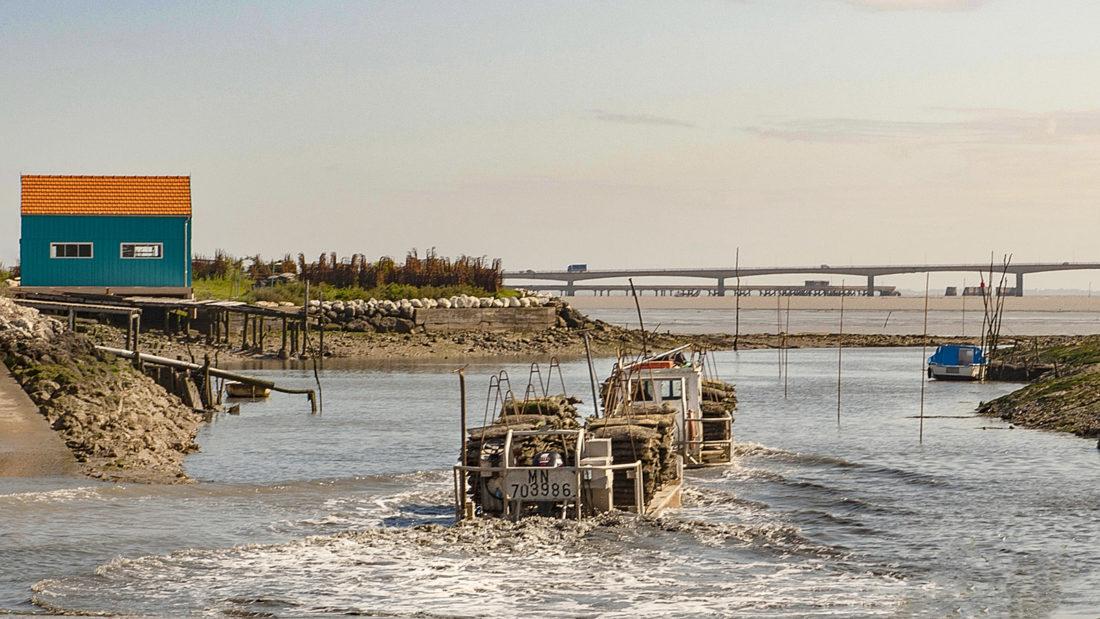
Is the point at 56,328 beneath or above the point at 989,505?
above

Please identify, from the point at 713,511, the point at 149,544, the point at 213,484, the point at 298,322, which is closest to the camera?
the point at 149,544

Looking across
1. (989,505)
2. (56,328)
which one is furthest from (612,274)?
(989,505)

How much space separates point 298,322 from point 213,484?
154ft

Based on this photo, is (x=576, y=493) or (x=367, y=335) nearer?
(x=576, y=493)

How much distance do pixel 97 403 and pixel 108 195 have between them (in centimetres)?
3445

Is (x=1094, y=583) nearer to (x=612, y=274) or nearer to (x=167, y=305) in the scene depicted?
(x=167, y=305)

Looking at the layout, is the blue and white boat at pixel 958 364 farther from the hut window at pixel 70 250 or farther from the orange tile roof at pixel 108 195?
the hut window at pixel 70 250

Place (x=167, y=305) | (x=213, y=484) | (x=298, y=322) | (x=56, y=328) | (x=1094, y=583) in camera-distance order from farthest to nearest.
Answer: (x=298, y=322), (x=167, y=305), (x=56, y=328), (x=213, y=484), (x=1094, y=583)

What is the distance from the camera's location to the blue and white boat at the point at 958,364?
6619 cm

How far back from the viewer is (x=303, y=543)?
21625mm

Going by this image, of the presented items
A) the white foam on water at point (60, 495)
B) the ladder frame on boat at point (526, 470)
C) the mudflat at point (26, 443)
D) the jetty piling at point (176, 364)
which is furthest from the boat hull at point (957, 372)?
the white foam on water at point (60, 495)

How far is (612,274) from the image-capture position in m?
199

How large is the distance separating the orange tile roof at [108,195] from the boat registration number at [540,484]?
148ft

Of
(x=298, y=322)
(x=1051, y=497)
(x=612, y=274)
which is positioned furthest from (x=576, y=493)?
(x=612, y=274)
